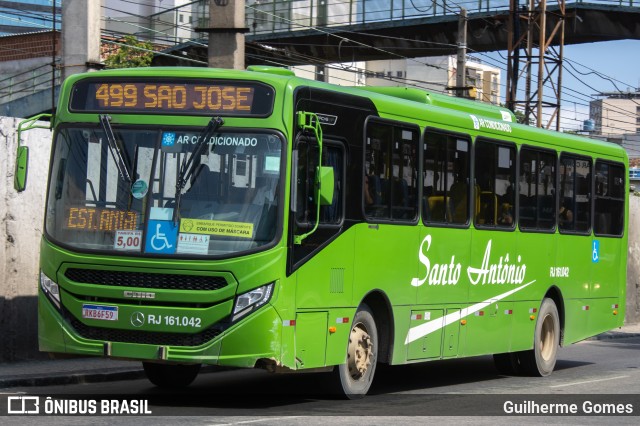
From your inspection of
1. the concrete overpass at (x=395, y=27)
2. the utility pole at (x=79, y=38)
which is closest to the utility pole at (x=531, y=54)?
the concrete overpass at (x=395, y=27)

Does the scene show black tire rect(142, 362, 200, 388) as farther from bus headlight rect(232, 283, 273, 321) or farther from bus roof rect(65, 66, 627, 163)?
bus roof rect(65, 66, 627, 163)

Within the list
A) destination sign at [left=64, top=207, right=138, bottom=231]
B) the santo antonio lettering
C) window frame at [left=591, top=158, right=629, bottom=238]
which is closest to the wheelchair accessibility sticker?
destination sign at [left=64, top=207, right=138, bottom=231]

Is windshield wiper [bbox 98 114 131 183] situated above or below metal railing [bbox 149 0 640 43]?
below

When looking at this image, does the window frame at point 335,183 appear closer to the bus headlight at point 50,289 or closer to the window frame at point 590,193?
the bus headlight at point 50,289

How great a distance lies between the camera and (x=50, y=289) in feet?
38.4

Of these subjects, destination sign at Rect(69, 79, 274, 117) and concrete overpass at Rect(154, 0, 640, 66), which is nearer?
destination sign at Rect(69, 79, 274, 117)

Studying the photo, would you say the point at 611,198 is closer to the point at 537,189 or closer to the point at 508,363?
the point at 537,189

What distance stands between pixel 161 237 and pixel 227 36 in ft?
20.8

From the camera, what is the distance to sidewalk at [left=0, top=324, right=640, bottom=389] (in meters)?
13.6

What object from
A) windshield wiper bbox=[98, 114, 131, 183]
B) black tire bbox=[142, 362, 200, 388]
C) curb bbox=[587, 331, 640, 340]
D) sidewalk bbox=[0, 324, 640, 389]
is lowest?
curb bbox=[587, 331, 640, 340]

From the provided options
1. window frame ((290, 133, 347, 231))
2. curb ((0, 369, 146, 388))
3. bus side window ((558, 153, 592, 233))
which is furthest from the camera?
bus side window ((558, 153, 592, 233))

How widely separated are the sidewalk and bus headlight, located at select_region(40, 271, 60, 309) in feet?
6.23

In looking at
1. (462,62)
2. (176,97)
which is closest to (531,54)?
(462,62)

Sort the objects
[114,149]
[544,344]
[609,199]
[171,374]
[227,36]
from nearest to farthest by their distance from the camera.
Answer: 1. [114,149]
2. [171,374]
3. [227,36]
4. [544,344]
5. [609,199]
